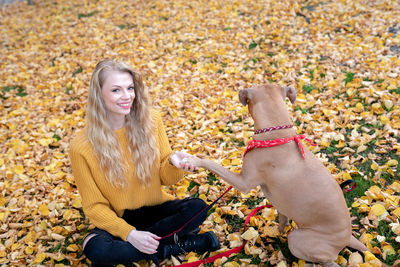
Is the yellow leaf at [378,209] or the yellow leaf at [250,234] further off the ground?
the yellow leaf at [378,209]

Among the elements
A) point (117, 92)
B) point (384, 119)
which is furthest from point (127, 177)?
point (384, 119)

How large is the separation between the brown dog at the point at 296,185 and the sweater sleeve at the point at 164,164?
45cm

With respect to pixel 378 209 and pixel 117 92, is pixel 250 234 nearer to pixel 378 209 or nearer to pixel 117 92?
pixel 378 209

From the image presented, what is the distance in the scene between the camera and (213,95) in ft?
18.5

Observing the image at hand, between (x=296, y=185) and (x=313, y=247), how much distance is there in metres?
0.52

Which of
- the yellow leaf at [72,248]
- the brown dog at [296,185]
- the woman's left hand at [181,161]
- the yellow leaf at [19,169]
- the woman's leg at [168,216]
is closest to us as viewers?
the brown dog at [296,185]

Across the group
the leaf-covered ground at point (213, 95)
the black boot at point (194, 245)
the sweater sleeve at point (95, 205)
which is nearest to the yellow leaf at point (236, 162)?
the leaf-covered ground at point (213, 95)

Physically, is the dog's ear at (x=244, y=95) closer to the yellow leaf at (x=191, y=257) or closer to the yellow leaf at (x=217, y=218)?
the yellow leaf at (x=217, y=218)

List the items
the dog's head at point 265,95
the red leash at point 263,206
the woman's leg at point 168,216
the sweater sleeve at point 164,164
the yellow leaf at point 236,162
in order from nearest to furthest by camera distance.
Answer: the red leash at point 263,206, the dog's head at point 265,95, the woman's leg at point 168,216, the sweater sleeve at point 164,164, the yellow leaf at point 236,162

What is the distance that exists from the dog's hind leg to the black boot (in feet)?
2.73

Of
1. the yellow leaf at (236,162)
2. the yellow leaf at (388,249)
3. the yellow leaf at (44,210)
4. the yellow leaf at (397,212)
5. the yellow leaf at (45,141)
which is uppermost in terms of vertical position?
the yellow leaf at (45,141)

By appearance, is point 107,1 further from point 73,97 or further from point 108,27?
point 73,97

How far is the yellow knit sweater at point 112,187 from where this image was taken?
292 cm

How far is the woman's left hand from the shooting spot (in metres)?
Answer: 3.00
